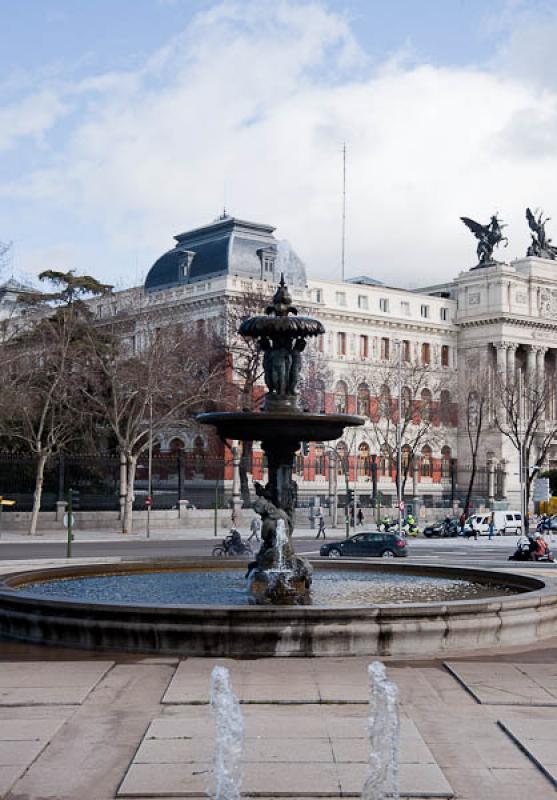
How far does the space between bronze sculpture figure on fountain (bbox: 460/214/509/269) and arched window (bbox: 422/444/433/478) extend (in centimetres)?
1811

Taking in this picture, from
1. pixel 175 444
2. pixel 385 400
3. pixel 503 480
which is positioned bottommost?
pixel 503 480

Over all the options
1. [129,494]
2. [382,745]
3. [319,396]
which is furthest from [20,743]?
[319,396]

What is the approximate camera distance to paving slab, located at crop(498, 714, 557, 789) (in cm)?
762

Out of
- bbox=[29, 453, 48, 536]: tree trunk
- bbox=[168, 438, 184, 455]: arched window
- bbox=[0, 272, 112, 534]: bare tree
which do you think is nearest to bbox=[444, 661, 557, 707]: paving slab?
bbox=[0, 272, 112, 534]: bare tree

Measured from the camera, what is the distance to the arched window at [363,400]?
70.9 metres

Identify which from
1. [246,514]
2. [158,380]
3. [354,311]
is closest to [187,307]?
[354,311]

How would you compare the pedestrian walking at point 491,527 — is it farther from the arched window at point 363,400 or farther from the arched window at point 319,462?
the arched window at point 319,462

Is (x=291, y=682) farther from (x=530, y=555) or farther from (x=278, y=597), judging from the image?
(x=530, y=555)

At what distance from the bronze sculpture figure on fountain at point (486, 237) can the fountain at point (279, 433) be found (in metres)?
84.3

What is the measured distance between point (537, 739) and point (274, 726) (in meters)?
1.95

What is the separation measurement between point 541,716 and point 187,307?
72090 mm

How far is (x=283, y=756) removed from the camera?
25.4ft

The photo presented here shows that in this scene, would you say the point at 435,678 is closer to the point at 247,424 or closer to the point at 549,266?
the point at 247,424

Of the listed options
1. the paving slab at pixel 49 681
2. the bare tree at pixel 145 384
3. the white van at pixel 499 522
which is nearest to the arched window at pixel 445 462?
the white van at pixel 499 522
